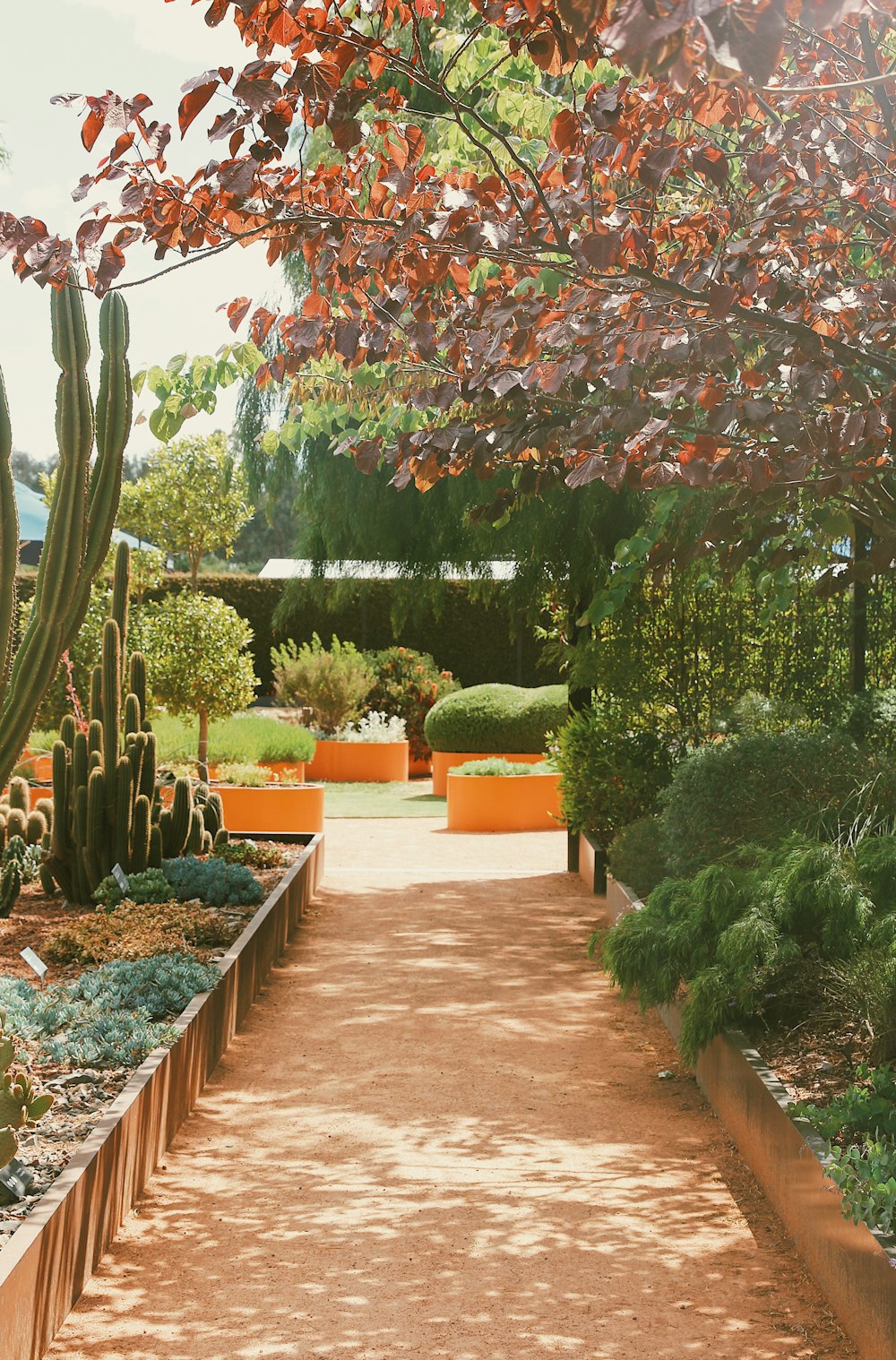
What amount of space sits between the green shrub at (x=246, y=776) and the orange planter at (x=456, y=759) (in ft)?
12.3

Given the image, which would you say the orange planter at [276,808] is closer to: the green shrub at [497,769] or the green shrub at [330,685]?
the green shrub at [497,769]

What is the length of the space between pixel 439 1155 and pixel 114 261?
3.12 m

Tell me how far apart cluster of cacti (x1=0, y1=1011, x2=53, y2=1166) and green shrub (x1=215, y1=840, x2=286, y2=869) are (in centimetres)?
536

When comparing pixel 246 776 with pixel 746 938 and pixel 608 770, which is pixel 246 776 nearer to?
pixel 608 770

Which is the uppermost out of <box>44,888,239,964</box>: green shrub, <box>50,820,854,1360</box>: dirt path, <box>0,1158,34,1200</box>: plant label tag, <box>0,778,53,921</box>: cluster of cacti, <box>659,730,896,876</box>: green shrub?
<box>659,730,896,876</box>: green shrub

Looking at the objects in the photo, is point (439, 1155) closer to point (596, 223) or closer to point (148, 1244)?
point (148, 1244)

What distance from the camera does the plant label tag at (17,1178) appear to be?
3350mm

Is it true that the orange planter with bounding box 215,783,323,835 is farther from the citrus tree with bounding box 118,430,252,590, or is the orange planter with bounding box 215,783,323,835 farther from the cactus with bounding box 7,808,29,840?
the citrus tree with bounding box 118,430,252,590

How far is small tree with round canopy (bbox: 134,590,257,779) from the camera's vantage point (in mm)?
12328

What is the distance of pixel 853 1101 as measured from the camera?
383cm

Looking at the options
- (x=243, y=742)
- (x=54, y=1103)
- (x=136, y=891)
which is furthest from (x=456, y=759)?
(x=54, y=1103)

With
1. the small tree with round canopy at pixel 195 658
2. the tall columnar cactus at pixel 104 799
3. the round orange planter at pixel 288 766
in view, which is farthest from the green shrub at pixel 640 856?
the round orange planter at pixel 288 766

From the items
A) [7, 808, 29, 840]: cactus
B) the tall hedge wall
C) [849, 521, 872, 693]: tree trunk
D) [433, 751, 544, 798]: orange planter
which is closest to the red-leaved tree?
[849, 521, 872, 693]: tree trunk

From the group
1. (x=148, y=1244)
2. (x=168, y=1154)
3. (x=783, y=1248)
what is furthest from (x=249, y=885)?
(x=783, y=1248)
